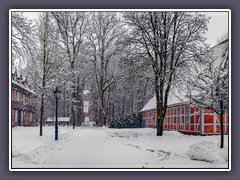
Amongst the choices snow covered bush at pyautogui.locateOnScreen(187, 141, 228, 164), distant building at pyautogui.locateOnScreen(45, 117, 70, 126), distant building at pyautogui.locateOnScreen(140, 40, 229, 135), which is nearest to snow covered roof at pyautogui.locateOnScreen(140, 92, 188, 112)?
distant building at pyautogui.locateOnScreen(140, 40, 229, 135)

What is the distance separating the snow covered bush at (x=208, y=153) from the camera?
6117mm

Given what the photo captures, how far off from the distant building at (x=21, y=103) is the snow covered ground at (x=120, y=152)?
18cm

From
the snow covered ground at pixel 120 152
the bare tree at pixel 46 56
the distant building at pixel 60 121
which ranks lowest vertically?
the snow covered ground at pixel 120 152

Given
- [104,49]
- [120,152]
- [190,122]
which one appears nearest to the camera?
[120,152]

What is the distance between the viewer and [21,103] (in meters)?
6.76

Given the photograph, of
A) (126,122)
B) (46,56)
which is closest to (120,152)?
(126,122)

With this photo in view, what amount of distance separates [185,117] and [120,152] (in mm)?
2189

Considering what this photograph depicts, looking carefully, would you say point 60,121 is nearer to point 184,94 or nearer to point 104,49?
point 104,49

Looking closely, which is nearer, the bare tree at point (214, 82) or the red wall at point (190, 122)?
the bare tree at point (214, 82)

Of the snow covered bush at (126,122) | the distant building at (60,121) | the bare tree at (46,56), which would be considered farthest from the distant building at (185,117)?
the bare tree at (46,56)

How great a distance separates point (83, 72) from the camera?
7086 mm

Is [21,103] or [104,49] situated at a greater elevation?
[104,49]

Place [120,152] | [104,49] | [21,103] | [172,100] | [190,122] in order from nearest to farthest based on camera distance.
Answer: [120,152] < [21,103] < [104,49] < [172,100] < [190,122]

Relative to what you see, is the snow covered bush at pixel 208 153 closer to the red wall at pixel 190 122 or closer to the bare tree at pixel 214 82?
the bare tree at pixel 214 82
